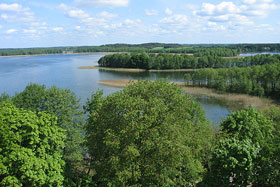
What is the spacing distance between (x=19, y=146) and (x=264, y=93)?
5751 cm

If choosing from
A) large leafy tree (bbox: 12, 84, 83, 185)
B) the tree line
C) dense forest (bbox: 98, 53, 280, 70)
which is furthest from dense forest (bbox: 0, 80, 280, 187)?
dense forest (bbox: 98, 53, 280, 70)

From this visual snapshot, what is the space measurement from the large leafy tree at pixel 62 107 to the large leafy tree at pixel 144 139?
19.1 ft

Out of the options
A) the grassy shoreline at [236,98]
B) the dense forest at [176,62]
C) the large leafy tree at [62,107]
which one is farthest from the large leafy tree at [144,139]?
the dense forest at [176,62]

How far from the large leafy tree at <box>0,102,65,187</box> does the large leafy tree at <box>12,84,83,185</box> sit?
8072 millimetres

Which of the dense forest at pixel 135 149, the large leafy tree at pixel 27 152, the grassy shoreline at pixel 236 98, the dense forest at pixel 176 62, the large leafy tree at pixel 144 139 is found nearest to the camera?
the large leafy tree at pixel 27 152

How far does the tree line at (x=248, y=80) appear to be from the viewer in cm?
5725

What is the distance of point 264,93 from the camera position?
58344 millimetres

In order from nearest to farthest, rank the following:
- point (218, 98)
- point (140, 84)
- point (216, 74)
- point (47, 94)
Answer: point (140, 84), point (47, 94), point (218, 98), point (216, 74)

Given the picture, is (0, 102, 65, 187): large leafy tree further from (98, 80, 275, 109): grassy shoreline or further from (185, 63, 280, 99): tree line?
(185, 63, 280, 99): tree line

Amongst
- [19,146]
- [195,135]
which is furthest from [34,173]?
[195,135]

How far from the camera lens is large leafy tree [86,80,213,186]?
1431 centimetres

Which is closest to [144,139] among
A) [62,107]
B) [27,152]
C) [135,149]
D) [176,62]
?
[135,149]

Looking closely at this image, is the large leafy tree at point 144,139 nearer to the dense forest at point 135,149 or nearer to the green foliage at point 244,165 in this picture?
the dense forest at point 135,149

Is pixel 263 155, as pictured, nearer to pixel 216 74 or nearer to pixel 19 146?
pixel 19 146
